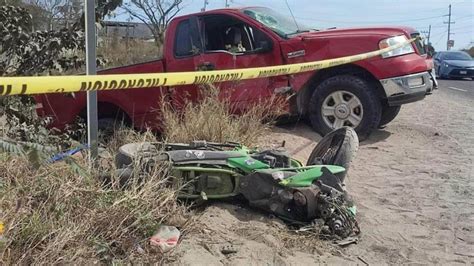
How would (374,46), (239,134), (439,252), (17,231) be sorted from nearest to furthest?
(17,231) < (439,252) < (239,134) < (374,46)

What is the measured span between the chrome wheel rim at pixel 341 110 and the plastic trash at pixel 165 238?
167 inches

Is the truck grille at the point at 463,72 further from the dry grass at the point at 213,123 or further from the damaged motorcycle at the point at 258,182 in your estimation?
the damaged motorcycle at the point at 258,182

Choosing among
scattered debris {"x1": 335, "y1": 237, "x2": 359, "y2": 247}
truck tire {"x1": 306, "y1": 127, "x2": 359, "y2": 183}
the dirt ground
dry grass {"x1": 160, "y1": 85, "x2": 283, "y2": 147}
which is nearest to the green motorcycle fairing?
the dirt ground

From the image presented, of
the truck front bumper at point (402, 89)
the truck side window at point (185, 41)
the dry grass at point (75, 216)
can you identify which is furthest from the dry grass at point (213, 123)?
the dry grass at point (75, 216)

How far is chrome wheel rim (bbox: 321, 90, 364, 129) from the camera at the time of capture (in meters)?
7.23

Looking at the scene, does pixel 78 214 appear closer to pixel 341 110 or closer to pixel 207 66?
pixel 207 66

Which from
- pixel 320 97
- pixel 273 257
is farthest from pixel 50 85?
pixel 320 97

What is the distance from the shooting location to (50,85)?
2.91m

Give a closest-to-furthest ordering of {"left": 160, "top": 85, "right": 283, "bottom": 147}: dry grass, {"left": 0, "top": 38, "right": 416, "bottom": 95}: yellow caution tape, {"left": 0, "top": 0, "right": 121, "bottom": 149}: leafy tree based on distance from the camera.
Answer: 1. {"left": 0, "top": 38, "right": 416, "bottom": 95}: yellow caution tape
2. {"left": 0, "top": 0, "right": 121, "bottom": 149}: leafy tree
3. {"left": 160, "top": 85, "right": 283, "bottom": 147}: dry grass

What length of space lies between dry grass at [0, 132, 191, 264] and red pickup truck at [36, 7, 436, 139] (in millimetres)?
3397

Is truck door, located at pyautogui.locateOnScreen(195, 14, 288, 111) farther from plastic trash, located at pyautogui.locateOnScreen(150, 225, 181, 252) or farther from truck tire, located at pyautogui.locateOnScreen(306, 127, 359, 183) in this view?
plastic trash, located at pyautogui.locateOnScreen(150, 225, 181, 252)

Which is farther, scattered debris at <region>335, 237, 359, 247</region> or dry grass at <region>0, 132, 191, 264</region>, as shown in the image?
scattered debris at <region>335, 237, 359, 247</region>

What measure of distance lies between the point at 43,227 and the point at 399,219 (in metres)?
2.85

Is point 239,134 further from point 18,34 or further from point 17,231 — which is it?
point 17,231
